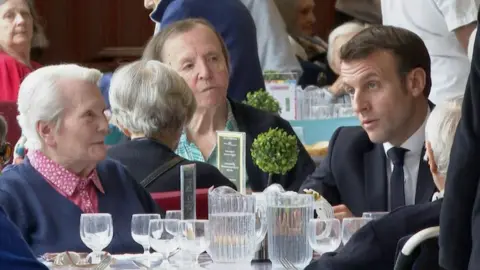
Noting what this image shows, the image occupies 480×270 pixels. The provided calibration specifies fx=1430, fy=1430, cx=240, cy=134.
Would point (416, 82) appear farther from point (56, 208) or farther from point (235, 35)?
point (235, 35)

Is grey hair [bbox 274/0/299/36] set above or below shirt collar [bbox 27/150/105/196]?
above

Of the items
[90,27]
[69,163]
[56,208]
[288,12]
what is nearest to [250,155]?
[69,163]

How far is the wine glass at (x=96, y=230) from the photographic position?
4105 mm

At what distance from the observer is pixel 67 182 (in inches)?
174

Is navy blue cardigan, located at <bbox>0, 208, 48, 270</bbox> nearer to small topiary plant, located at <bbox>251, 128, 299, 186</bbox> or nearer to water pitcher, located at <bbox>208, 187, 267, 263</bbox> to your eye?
water pitcher, located at <bbox>208, 187, 267, 263</bbox>

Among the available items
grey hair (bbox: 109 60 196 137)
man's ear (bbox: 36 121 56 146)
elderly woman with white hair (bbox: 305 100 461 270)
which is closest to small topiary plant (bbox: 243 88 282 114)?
grey hair (bbox: 109 60 196 137)

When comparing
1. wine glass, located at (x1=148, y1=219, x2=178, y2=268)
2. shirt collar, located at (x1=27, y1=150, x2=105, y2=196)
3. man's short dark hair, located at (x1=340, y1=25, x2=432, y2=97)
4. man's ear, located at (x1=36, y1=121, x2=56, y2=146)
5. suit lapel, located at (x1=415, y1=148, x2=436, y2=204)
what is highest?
man's short dark hair, located at (x1=340, y1=25, x2=432, y2=97)

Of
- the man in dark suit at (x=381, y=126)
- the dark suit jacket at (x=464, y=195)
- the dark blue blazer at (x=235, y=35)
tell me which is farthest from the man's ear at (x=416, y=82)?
the dark blue blazer at (x=235, y=35)

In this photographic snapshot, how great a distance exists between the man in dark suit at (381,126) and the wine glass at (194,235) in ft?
2.51

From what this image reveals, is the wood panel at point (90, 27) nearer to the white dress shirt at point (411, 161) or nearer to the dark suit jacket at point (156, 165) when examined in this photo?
the dark suit jacket at point (156, 165)

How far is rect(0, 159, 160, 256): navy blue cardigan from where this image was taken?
4.27 m

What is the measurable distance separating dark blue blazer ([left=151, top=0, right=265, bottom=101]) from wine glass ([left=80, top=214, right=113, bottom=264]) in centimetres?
260

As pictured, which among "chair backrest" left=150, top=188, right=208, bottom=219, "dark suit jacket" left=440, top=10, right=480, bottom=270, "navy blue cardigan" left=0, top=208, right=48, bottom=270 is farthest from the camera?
"chair backrest" left=150, top=188, right=208, bottom=219

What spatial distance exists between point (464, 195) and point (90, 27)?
8.25 metres
